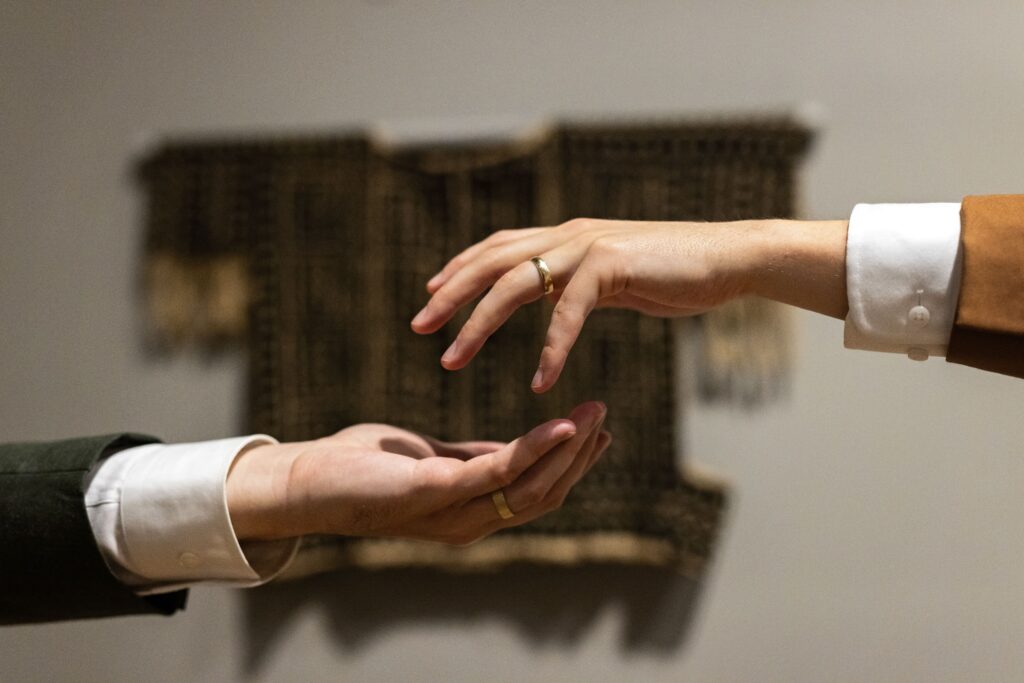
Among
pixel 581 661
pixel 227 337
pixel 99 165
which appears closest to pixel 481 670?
pixel 581 661

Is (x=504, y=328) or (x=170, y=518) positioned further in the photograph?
(x=504, y=328)

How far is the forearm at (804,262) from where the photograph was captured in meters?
0.81

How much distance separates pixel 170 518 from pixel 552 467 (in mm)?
355

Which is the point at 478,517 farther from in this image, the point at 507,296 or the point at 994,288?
the point at 994,288

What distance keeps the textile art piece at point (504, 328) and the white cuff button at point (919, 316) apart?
0.88 m

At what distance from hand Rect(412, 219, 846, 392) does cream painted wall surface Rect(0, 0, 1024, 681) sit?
3.08 feet

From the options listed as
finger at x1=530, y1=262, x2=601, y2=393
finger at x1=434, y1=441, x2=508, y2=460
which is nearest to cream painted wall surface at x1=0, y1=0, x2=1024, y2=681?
finger at x1=434, y1=441, x2=508, y2=460

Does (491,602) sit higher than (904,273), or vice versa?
(904,273)

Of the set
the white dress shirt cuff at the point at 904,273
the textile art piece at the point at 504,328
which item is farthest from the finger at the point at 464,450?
the textile art piece at the point at 504,328

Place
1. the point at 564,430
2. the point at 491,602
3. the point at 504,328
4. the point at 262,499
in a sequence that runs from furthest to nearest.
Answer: the point at 491,602 → the point at 504,328 → the point at 262,499 → the point at 564,430

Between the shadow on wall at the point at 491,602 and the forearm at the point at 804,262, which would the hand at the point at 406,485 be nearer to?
the forearm at the point at 804,262

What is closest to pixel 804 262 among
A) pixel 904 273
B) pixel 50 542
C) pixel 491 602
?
pixel 904 273

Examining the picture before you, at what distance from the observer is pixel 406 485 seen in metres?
0.80

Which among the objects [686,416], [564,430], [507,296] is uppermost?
[507,296]
